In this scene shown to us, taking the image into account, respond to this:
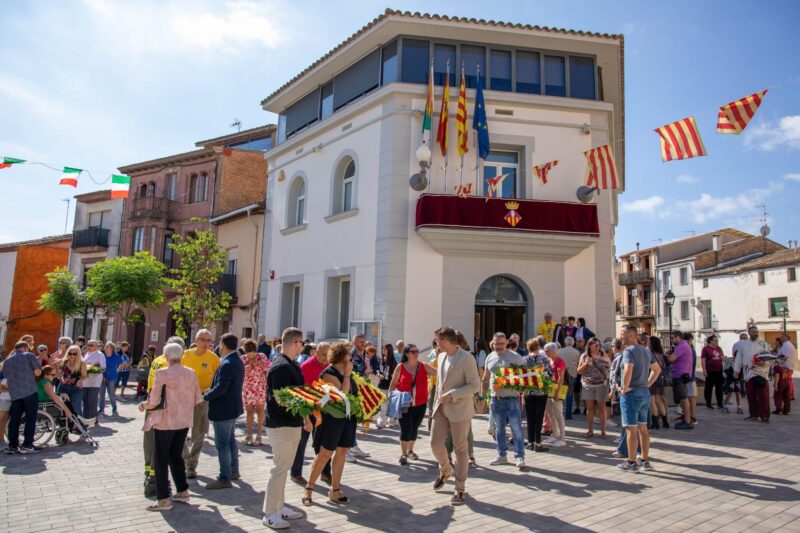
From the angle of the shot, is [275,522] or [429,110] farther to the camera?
[429,110]

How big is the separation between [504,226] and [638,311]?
160ft

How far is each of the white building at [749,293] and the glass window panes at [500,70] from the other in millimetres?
29334

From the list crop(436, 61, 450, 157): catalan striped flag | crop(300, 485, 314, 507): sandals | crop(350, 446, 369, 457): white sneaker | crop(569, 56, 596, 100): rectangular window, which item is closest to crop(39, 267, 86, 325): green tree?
crop(436, 61, 450, 157): catalan striped flag

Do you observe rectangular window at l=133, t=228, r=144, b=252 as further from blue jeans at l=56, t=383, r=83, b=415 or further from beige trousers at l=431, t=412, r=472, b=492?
beige trousers at l=431, t=412, r=472, b=492

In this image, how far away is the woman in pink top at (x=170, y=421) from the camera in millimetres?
5832

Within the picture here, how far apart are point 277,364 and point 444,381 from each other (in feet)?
6.33

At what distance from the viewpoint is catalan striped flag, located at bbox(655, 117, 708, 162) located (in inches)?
418

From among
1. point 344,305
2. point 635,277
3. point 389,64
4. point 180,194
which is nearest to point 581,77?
point 389,64

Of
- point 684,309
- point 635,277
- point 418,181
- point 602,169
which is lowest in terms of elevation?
point 684,309

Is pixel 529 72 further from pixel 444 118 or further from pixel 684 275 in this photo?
pixel 684 275

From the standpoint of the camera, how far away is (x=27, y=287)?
1411 inches

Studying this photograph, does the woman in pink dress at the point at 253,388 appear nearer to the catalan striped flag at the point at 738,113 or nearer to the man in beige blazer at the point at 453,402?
the man in beige blazer at the point at 453,402

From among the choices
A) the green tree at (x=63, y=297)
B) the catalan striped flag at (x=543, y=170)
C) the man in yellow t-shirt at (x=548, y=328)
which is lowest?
the man in yellow t-shirt at (x=548, y=328)

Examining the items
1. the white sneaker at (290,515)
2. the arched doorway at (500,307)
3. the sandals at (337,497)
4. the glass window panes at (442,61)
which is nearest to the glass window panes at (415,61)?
the glass window panes at (442,61)
